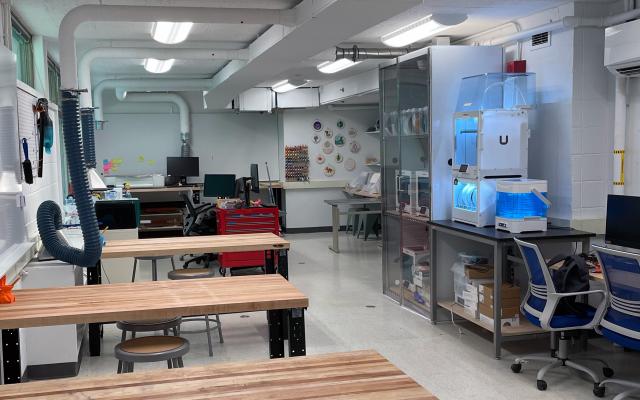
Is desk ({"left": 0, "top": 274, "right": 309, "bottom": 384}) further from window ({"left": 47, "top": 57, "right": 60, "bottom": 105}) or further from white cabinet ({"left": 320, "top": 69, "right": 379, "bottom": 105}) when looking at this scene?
white cabinet ({"left": 320, "top": 69, "right": 379, "bottom": 105})

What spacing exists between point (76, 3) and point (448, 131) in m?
3.44

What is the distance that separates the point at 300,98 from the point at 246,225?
4.18 meters

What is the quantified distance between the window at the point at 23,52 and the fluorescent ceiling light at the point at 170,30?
50.6 inches

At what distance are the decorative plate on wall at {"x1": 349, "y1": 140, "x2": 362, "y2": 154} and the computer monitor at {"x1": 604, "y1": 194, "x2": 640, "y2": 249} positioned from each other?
7.74 m

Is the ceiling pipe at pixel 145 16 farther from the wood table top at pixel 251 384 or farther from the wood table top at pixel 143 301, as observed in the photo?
the wood table top at pixel 251 384

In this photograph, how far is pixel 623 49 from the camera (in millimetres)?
4449

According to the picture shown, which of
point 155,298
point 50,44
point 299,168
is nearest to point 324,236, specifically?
point 299,168

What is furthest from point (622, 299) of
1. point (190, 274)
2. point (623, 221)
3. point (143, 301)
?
point (190, 274)

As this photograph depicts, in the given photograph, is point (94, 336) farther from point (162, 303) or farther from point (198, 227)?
point (198, 227)

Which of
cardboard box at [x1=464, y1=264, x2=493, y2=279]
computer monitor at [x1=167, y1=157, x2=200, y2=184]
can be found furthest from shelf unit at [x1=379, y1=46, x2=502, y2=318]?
computer monitor at [x1=167, y1=157, x2=200, y2=184]

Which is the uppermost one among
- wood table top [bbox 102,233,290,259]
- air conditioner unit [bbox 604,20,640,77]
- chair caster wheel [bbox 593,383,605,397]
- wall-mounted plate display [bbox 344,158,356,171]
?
air conditioner unit [bbox 604,20,640,77]

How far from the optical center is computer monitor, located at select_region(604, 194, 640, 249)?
169 inches

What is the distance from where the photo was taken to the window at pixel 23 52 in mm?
5836

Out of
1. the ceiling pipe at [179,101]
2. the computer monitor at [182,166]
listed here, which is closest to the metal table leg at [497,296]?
the computer monitor at [182,166]
